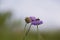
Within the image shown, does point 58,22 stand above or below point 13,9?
below

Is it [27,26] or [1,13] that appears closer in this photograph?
[27,26]

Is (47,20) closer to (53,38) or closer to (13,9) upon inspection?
(53,38)

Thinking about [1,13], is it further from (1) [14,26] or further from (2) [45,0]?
(2) [45,0]

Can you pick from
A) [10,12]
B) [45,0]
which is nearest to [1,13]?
[10,12]

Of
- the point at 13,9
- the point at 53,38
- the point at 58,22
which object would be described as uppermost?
the point at 13,9

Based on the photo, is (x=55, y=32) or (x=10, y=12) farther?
(x=10, y=12)

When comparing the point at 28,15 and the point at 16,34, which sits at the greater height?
the point at 28,15
